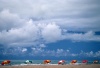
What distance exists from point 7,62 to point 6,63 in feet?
0.55

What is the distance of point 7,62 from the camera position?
22312 millimetres

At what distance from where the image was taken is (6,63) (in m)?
22.3
